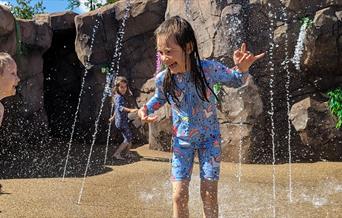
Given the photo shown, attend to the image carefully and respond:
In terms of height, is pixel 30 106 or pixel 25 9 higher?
pixel 25 9

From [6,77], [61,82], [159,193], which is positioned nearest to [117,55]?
[61,82]

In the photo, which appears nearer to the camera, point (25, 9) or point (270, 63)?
point (270, 63)

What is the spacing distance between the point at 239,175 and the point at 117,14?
5.94 m

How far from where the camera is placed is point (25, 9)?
76.6ft

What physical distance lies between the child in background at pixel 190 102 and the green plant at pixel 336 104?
485 cm

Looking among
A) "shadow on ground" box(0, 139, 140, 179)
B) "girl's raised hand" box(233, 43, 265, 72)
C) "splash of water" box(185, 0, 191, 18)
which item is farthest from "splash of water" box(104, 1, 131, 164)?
"girl's raised hand" box(233, 43, 265, 72)

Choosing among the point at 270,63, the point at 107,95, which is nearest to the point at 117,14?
the point at 107,95

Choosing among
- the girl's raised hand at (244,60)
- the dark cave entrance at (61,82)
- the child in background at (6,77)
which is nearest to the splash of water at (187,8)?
Result: the dark cave entrance at (61,82)

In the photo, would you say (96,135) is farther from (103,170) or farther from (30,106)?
(103,170)

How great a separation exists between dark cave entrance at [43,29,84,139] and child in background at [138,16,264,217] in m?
10.5

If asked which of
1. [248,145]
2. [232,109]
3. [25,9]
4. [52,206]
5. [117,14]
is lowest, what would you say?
[52,206]

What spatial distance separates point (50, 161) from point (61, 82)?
6.00 meters

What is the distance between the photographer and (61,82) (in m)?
13.5

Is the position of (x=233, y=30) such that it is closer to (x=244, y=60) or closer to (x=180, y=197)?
(x=244, y=60)
